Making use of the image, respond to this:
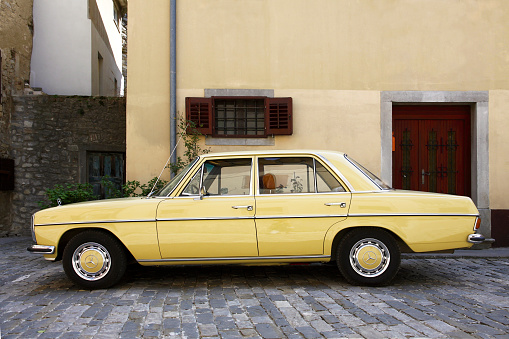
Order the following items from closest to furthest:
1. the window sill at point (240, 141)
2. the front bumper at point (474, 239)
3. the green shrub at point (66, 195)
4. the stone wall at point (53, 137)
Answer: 1. the front bumper at point (474, 239)
2. the green shrub at point (66, 195)
3. the window sill at point (240, 141)
4. the stone wall at point (53, 137)

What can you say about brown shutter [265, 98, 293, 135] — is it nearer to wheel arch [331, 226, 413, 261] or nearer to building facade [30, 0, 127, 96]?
wheel arch [331, 226, 413, 261]

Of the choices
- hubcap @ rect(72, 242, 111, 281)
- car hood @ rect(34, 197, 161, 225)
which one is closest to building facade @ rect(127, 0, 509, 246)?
car hood @ rect(34, 197, 161, 225)

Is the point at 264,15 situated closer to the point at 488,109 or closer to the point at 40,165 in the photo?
the point at 488,109

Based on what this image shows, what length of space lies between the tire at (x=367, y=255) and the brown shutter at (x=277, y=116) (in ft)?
12.3

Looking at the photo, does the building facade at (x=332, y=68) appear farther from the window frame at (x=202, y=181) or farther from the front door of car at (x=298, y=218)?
the front door of car at (x=298, y=218)

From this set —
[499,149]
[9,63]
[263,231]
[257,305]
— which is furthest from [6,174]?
[499,149]

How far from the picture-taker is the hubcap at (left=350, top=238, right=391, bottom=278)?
4805 mm

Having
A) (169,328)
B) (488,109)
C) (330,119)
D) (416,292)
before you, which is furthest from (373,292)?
(488,109)

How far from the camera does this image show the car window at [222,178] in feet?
16.4

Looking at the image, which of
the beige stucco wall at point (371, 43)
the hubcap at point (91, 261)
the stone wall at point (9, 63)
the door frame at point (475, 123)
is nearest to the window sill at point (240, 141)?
the beige stucco wall at point (371, 43)

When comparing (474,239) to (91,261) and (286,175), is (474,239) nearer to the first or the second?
(286,175)

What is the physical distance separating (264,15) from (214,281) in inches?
209

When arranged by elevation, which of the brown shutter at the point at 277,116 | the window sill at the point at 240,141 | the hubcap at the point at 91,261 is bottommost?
the hubcap at the point at 91,261

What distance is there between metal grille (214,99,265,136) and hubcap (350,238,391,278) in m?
4.04
